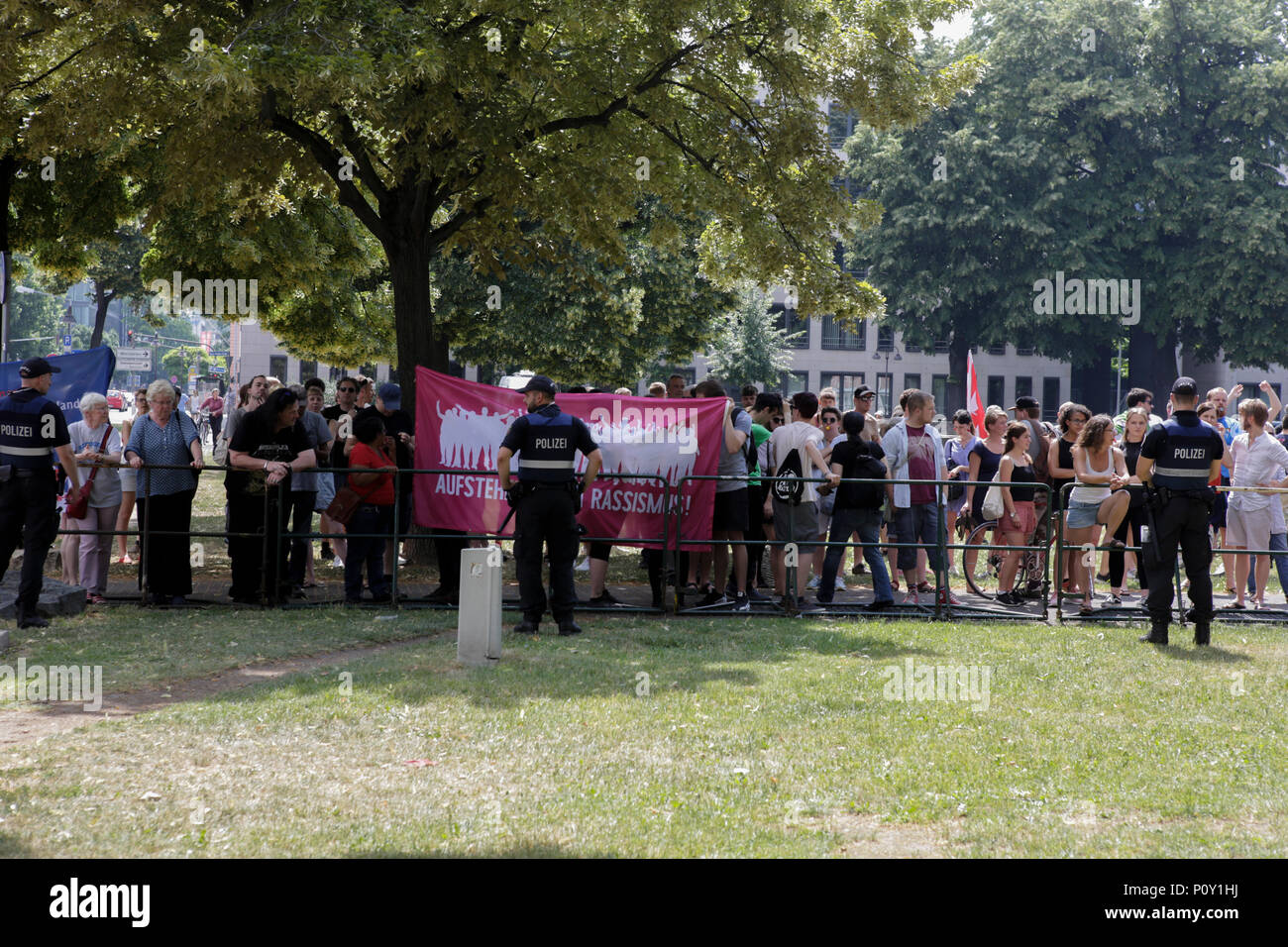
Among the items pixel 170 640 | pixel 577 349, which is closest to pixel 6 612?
pixel 170 640

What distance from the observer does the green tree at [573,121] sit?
12953 millimetres

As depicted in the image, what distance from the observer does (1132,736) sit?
7.45 meters

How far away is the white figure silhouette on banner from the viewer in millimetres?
12859

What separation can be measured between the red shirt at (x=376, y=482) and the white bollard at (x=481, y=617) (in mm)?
3105

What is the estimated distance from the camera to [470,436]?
1292cm

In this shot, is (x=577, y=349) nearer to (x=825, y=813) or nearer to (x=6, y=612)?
(x=6, y=612)

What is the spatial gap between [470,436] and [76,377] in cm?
529

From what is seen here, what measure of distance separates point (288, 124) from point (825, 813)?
10.8 meters

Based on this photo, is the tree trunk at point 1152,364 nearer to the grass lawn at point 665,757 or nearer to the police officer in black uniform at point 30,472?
the grass lawn at point 665,757

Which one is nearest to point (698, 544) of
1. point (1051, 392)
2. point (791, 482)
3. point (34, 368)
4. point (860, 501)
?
point (791, 482)

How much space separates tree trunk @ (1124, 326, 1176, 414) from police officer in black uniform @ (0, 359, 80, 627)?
1969 inches

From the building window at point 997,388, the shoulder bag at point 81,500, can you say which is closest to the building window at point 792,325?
the building window at point 997,388

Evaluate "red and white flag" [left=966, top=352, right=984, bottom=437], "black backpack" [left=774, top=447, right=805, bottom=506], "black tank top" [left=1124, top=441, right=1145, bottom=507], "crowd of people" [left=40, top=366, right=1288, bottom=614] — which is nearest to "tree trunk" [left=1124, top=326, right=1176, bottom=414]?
"red and white flag" [left=966, top=352, right=984, bottom=437]

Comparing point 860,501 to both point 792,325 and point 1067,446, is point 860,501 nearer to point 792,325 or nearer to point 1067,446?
point 1067,446
